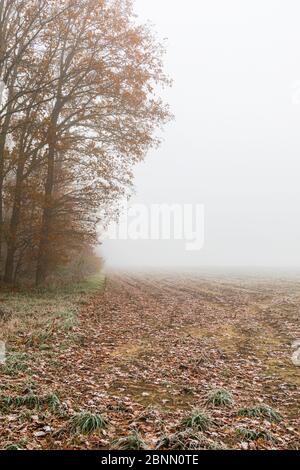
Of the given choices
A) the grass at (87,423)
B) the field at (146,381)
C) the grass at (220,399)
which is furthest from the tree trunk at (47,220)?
the grass at (87,423)

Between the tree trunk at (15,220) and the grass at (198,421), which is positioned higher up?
the tree trunk at (15,220)

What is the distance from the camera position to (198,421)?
773cm

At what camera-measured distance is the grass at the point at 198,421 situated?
24.8 feet

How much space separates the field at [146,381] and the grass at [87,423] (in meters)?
0.02

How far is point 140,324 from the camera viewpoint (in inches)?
702

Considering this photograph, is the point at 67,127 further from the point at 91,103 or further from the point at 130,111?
the point at 130,111

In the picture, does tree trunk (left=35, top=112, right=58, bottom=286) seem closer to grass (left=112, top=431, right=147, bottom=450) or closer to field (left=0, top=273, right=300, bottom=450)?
field (left=0, top=273, right=300, bottom=450)

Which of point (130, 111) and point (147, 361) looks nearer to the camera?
point (147, 361)

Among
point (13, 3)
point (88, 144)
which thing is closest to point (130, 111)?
point (88, 144)

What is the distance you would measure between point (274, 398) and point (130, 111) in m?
20.6

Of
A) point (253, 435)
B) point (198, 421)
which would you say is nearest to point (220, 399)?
point (198, 421)

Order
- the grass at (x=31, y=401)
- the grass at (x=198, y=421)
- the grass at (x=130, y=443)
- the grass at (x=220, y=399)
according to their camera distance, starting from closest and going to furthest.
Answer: the grass at (x=130, y=443), the grass at (x=198, y=421), the grass at (x=31, y=401), the grass at (x=220, y=399)

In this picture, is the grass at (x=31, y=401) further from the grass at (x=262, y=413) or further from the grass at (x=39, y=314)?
the grass at (x=262, y=413)

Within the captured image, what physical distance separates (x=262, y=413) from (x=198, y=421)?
1488 mm
